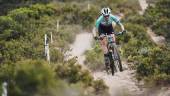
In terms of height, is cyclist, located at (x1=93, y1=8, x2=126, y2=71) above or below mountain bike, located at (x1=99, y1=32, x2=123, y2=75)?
above

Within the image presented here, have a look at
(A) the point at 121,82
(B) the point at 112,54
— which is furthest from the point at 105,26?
(A) the point at 121,82

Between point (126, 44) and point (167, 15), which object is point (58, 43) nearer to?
point (126, 44)

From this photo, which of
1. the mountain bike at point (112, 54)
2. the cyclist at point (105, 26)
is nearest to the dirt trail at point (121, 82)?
the mountain bike at point (112, 54)

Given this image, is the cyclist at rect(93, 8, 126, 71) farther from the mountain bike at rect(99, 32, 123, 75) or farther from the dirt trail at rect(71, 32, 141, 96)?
the dirt trail at rect(71, 32, 141, 96)

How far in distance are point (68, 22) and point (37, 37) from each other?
931cm

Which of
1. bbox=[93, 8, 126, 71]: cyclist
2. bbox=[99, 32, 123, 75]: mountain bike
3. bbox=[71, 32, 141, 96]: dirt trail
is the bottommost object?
bbox=[71, 32, 141, 96]: dirt trail

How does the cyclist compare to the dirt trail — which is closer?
the dirt trail

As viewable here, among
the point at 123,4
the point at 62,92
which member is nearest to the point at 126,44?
the point at 62,92

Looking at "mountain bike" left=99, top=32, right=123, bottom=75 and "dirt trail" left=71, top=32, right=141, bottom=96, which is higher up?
"mountain bike" left=99, top=32, right=123, bottom=75

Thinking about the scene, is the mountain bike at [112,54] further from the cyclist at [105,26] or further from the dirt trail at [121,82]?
the dirt trail at [121,82]

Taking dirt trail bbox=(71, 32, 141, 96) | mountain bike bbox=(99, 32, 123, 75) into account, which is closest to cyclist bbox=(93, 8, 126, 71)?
mountain bike bbox=(99, 32, 123, 75)

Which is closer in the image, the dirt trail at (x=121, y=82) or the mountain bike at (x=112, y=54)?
the dirt trail at (x=121, y=82)

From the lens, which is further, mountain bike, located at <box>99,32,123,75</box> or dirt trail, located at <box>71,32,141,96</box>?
mountain bike, located at <box>99,32,123,75</box>

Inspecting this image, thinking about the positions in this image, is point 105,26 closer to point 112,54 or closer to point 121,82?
point 112,54
